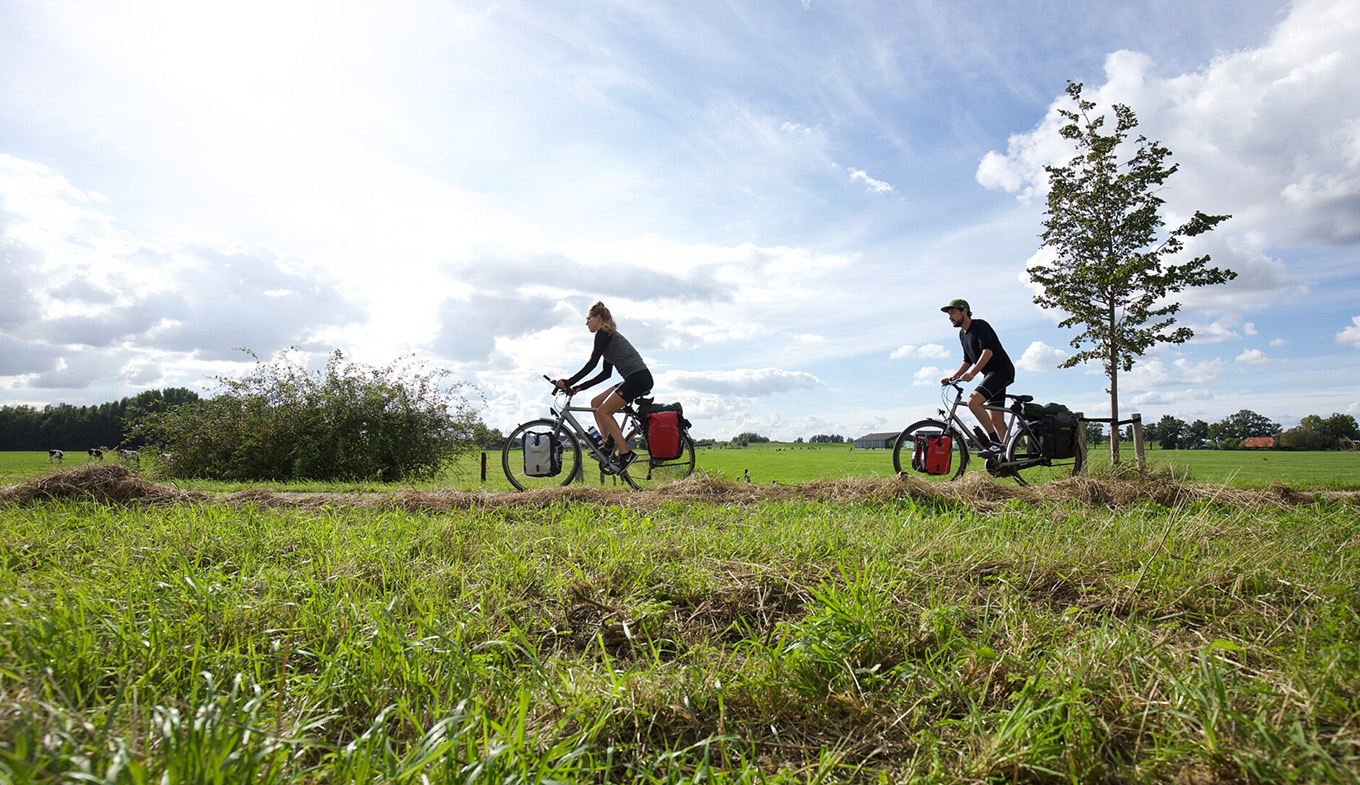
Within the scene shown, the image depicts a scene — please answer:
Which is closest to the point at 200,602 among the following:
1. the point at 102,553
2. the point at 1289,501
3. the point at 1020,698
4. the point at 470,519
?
the point at 102,553

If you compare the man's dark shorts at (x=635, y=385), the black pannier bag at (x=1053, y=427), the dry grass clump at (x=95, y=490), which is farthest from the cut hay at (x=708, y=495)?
the black pannier bag at (x=1053, y=427)

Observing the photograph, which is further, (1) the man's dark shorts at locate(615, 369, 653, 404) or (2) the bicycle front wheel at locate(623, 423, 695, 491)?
(2) the bicycle front wheel at locate(623, 423, 695, 491)

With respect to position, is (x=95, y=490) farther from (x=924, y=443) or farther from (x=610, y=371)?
(x=924, y=443)

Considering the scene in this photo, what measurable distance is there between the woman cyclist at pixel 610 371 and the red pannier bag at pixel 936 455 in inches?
161

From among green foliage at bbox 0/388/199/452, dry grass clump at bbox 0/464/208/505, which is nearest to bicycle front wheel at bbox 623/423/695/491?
dry grass clump at bbox 0/464/208/505

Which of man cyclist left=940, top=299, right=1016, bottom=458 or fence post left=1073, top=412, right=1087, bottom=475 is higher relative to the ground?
man cyclist left=940, top=299, right=1016, bottom=458

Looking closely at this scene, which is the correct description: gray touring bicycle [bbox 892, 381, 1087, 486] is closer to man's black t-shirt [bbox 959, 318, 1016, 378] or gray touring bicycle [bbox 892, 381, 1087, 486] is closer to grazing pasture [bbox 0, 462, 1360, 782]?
man's black t-shirt [bbox 959, 318, 1016, 378]

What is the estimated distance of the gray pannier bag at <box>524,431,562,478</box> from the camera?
873 centimetres

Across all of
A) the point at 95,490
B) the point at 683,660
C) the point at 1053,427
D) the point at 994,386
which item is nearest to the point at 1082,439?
the point at 1053,427

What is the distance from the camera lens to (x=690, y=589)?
2.91 metres

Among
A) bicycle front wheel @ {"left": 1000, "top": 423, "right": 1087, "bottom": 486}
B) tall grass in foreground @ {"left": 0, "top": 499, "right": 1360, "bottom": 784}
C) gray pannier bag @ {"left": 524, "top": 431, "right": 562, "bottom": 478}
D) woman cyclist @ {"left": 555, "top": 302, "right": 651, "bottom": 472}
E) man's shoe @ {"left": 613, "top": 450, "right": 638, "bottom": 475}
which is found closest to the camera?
tall grass in foreground @ {"left": 0, "top": 499, "right": 1360, "bottom": 784}

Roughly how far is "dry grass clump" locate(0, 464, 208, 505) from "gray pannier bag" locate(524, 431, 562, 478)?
3.51m

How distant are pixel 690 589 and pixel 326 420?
45.6ft

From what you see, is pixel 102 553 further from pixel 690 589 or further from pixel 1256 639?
pixel 1256 639
